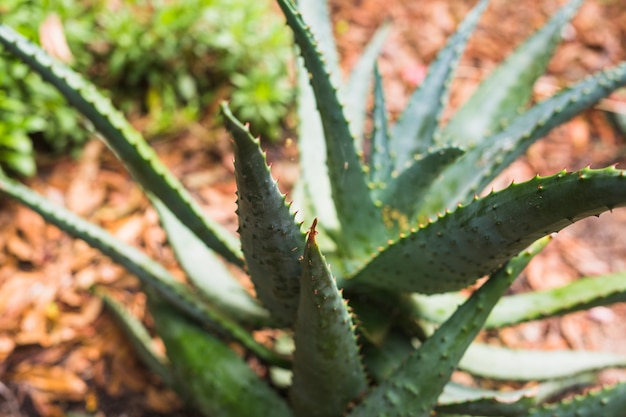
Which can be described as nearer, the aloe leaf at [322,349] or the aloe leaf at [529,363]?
the aloe leaf at [322,349]

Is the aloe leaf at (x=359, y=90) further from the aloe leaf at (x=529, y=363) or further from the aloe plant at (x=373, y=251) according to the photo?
the aloe leaf at (x=529, y=363)

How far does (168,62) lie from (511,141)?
4.31 ft

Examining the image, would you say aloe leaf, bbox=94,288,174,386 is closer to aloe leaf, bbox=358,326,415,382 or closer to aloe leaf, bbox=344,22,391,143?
aloe leaf, bbox=358,326,415,382

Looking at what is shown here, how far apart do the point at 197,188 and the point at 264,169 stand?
126cm

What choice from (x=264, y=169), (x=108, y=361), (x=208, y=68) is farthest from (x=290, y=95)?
(x=264, y=169)

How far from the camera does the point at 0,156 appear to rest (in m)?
1.79

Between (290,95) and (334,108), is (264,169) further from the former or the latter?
(290,95)

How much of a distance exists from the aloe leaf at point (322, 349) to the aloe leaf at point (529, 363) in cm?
37

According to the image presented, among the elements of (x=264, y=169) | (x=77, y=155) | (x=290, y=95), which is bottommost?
(x=264, y=169)

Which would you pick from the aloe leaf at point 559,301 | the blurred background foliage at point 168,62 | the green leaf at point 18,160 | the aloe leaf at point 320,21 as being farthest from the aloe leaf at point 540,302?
the green leaf at point 18,160

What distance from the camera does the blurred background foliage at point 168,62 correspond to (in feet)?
6.50

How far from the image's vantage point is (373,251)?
4.33 ft

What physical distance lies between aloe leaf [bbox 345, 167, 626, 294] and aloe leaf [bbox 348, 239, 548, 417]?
0.05m

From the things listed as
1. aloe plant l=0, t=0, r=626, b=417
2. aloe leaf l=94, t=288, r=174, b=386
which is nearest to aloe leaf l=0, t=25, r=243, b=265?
aloe plant l=0, t=0, r=626, b=417
